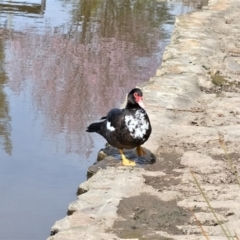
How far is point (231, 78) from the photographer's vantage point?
7891mm

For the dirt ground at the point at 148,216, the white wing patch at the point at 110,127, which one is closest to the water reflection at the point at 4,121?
the white wing patch at the point at 110,127

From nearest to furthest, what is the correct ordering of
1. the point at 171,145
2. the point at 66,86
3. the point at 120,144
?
the point at 120,144 → the point at 171,145 → the point at 66,86

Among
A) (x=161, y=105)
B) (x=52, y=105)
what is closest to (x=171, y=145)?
(x=161, y=105)

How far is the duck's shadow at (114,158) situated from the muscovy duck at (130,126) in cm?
8

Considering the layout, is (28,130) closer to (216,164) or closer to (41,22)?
(216,164)

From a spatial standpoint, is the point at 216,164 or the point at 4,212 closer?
the point at 4,212

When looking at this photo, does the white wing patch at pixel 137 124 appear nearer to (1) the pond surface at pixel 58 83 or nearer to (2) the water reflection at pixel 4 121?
(1) the pond surface at pixel 58 83

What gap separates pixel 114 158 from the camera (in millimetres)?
5336

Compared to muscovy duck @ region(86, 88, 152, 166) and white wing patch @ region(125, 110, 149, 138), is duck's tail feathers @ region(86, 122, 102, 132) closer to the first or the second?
muscovy duck @ region(86, 88, 152, 166)

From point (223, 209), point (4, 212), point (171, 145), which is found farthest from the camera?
point (171, 145)

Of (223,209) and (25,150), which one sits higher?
(223,209)

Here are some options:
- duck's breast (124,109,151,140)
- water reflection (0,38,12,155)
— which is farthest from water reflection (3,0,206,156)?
duck's breast (124,109,151,140)

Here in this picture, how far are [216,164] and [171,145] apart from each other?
0.57 m

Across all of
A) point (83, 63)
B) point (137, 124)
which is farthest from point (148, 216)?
point (83, 63)
